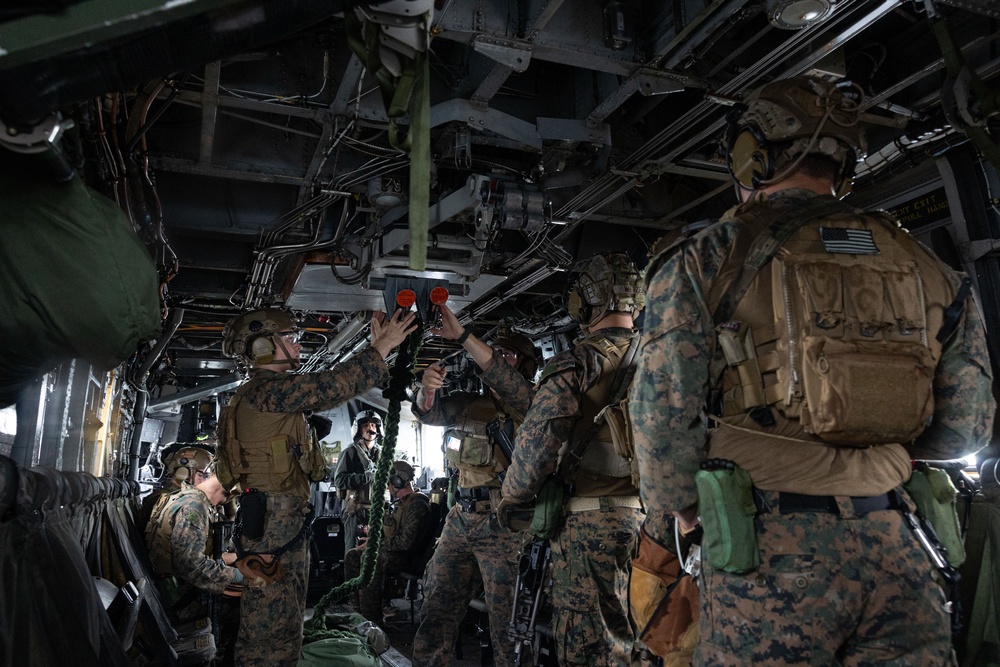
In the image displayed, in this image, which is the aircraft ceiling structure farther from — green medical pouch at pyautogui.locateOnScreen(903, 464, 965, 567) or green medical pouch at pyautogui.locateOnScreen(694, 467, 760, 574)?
green medical pouch at pyautogui.locateOnScreen(903, 464, 965, 567)

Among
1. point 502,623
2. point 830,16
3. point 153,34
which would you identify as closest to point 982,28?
point 830,16

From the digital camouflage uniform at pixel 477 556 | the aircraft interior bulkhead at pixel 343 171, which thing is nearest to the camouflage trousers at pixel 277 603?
the aircraft interior bulkhead at pixel 343 171

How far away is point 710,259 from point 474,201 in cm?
230

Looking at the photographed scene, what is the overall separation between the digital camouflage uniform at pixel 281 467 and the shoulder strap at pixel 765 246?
103 inches

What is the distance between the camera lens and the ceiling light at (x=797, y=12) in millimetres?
2662

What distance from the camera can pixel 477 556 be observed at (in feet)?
15.4

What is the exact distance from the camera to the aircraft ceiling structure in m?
1.28

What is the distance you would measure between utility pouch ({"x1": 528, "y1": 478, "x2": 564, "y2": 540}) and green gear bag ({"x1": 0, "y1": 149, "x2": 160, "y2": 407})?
2.52 m

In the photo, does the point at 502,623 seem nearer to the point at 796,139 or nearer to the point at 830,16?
the point at 796,139

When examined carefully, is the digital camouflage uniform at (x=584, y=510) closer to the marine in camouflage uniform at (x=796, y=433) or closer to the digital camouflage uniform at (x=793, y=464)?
the marine in camouflage uniform at (x=796, y=433)

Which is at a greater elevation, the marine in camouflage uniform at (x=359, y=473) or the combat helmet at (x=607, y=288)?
the combat helmet at (x=607, y=288)

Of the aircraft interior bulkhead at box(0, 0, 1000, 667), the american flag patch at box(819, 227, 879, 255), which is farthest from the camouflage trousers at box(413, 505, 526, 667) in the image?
the american flag patch at box(819, 227, 879, 255)

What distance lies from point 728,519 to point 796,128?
3.93ft

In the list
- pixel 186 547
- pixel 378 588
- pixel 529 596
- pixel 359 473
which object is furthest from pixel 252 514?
pixel 359 473
